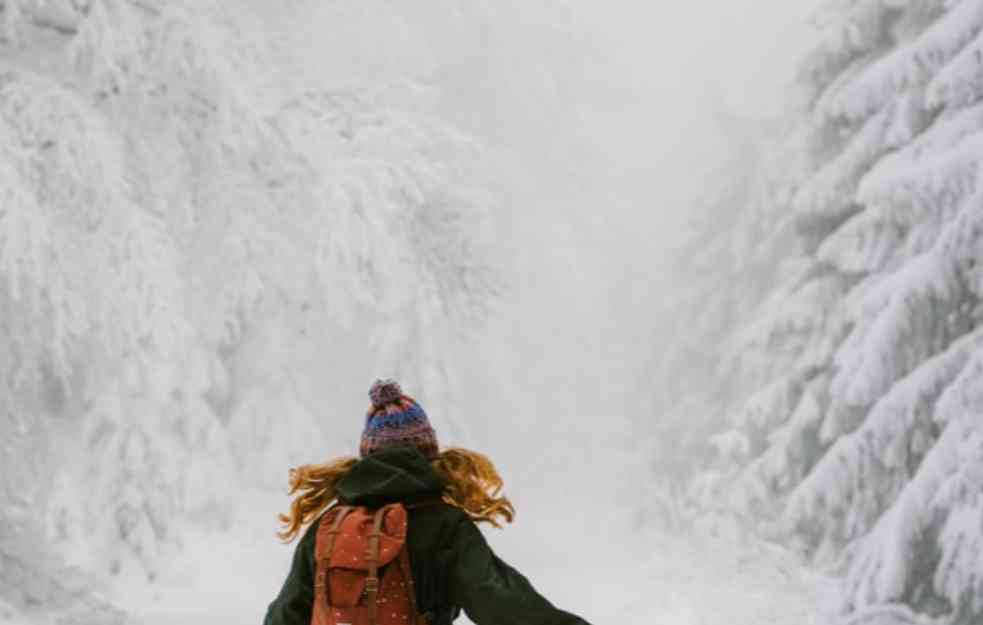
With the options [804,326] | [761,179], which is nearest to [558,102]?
[761,179]

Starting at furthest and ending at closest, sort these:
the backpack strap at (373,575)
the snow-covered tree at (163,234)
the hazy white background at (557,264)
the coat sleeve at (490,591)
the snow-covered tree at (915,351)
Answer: the hazy white background at (557,264) → the snow-covered tree at (163,234) → the snow-covered tree at (915,351) → the backpack strap at (373,575) → the coat sleeve at (490,591)

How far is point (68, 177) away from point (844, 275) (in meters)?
9.83

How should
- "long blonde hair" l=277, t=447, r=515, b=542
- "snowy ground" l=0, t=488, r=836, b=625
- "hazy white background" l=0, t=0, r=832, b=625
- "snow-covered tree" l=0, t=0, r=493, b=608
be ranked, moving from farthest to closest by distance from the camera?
"hazy white background" l=0, t=0, r=832, b=625, "snowy ground" l=0, t=488, r=836, b=625, "snow-covered tree" l=0, t=0, r=493, b=608, "long blonde hair" l=277, t=447, r=515, b=542

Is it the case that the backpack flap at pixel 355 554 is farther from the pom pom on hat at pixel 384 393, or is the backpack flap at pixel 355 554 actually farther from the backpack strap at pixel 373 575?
the pom pom on hat at pixel 384 393

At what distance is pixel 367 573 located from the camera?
9.68 feet

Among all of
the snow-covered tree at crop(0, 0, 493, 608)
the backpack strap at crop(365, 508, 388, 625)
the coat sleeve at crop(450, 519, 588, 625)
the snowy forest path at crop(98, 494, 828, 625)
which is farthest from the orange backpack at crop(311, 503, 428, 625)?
the snowy forest path at crop(98, 494, 828, 625)

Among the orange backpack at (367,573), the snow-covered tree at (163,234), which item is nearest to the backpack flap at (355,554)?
the orange backpack at (367,573)

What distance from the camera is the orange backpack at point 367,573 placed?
9.61 ft

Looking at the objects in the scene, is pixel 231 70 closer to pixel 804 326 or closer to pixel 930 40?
pixel 930 40

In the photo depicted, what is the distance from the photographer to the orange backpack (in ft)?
9.61

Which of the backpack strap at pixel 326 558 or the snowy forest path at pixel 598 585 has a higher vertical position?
the snowy forest path at pixel 598 585

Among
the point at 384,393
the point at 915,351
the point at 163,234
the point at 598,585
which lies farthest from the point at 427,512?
the point at 598,585

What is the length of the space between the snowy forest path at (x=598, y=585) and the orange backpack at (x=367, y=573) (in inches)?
292

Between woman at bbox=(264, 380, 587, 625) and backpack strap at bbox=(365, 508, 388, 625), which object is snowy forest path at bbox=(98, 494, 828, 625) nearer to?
woman at bbox=(264, 380, 587, 625)
